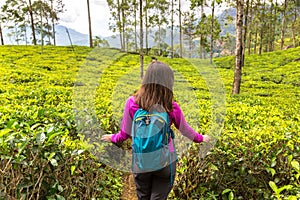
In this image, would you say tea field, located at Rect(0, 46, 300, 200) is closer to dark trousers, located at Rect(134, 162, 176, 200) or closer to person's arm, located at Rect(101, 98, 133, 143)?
→ person's arm, located at Rect(101, 98, 133, 143)

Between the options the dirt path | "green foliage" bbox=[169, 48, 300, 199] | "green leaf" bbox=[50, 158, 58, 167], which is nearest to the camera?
"green leaf" bbox=[50, 158, 58, 167]

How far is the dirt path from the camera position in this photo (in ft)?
11.2

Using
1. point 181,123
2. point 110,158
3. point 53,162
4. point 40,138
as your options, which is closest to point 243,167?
point 181,123

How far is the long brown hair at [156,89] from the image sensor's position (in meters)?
1.92

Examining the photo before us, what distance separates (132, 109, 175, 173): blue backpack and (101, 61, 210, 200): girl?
6 centimetres

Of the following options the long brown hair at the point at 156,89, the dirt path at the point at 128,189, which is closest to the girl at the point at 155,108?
the long brown hair at the point at 156,89

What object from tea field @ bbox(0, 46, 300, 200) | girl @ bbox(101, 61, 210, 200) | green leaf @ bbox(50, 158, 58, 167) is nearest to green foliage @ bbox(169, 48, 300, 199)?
tea field @ bbox(0, 46, 300, 200)

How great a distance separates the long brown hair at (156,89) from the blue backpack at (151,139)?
58mm

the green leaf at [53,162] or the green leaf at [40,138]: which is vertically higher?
the green leaf at [40,138]

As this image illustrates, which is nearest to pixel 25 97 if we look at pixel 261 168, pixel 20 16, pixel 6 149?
pixel 6 149

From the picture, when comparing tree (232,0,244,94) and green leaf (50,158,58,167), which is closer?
green leaf (50,158,58,167)

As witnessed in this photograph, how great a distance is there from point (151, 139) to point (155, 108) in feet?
0.74

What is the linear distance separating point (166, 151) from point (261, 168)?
3.83ft

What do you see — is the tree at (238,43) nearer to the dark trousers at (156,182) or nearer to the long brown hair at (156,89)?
the long brown hair at (156,89)
